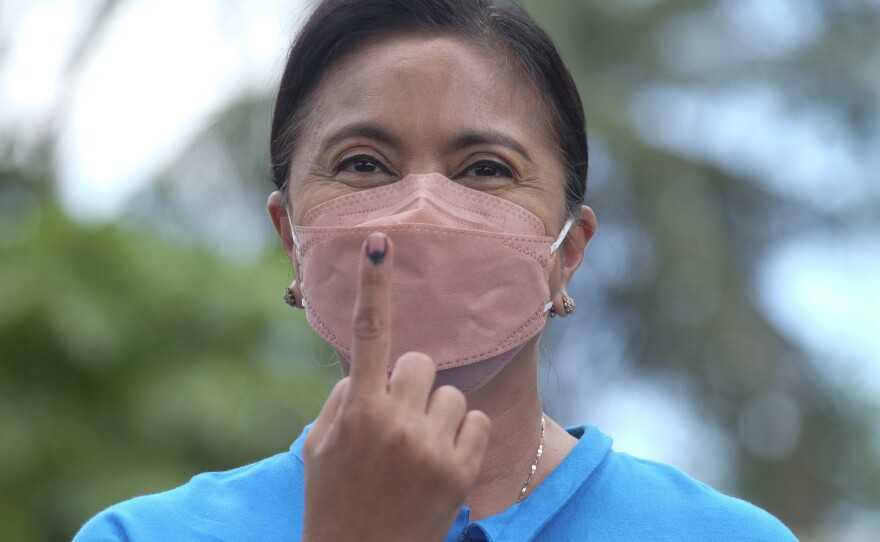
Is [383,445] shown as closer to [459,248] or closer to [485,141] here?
[459,248]

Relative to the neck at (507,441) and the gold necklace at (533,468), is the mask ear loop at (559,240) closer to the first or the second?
the neck at (507,441)

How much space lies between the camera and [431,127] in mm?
2730

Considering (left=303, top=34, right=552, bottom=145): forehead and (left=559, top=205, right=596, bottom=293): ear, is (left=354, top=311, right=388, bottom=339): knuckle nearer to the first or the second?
(left=303, top=34, right=552, bottom=145): forehead

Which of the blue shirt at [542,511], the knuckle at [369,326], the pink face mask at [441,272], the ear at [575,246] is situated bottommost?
the blue shirt at [542,511]

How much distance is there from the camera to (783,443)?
14.7 meters

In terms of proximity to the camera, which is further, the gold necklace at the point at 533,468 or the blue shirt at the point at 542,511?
the gold necklace at the point at 533,468

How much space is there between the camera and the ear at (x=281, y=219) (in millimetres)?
3064

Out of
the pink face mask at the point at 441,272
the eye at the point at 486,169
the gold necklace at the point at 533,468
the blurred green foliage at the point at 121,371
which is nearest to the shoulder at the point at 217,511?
the pink face mask at the point at 441,272

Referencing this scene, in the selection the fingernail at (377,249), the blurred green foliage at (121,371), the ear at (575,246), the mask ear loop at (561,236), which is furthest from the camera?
the blurred green foliage at (121,371)

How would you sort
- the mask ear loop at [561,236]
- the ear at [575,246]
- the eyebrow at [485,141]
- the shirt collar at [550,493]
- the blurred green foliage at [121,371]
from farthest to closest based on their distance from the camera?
the blurred green foliage at [121,371], the ear at [575,246], the mask ear loop at [561,236], the eyebrow at [485,141], the shirt collar at [550,493]

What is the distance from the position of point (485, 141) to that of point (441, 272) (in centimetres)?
35

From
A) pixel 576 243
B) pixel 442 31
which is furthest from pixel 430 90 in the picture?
pixel 576 243

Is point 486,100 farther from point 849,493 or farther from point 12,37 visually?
point 849,493

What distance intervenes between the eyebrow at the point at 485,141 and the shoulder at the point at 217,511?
781mm
